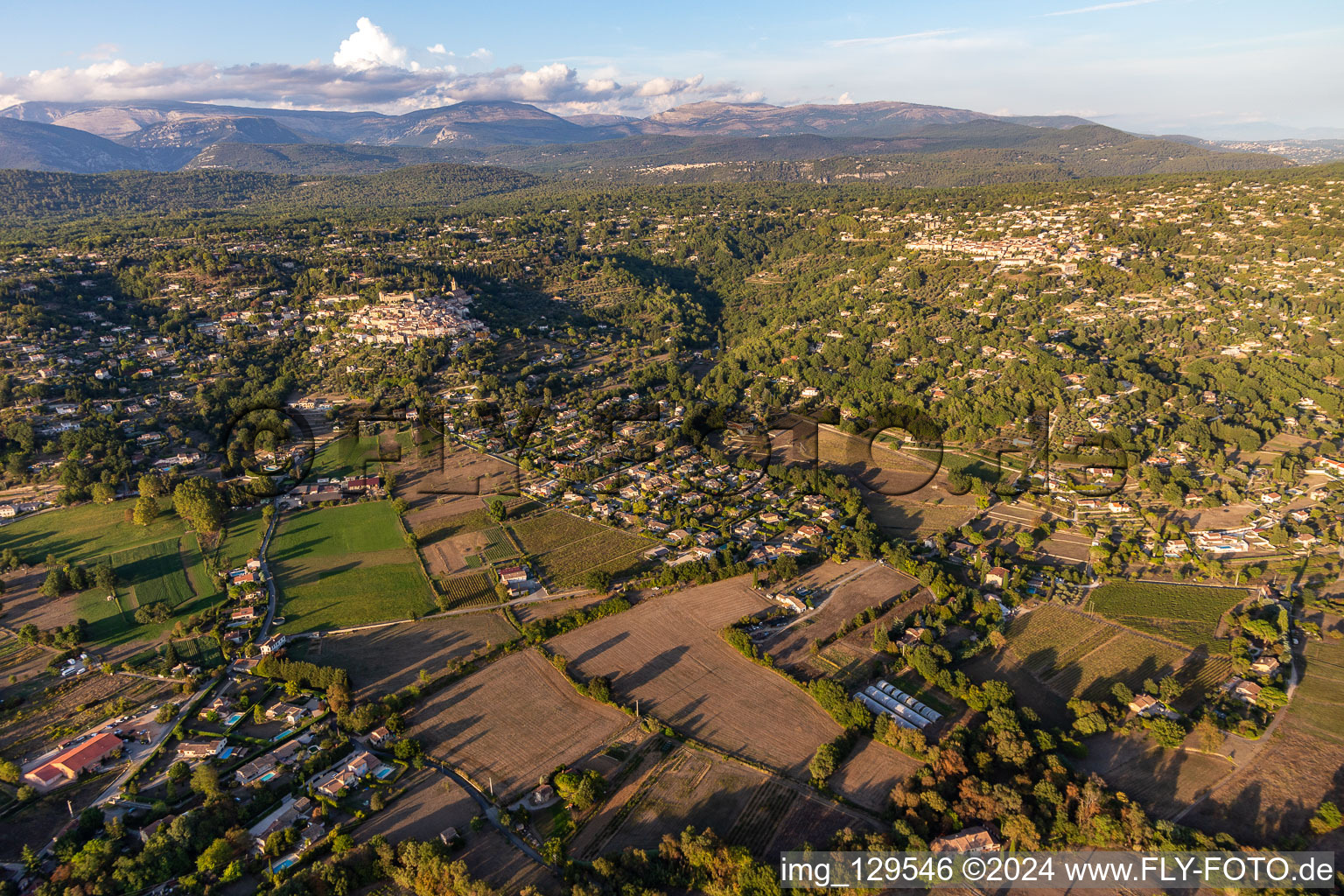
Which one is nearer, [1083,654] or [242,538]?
[1083,654]

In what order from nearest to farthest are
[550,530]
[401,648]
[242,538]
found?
[401,648] < [242,538] < [550,530]

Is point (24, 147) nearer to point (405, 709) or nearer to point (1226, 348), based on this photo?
point (405, 709)

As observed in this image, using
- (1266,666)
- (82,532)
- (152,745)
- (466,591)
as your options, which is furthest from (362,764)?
(1266,666)

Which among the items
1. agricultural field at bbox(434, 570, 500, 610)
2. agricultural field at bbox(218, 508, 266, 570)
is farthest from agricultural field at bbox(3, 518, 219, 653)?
agricultural field at bbox(434, 570, 500, 610)

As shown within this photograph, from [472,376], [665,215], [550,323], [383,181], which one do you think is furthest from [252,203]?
[472,376]

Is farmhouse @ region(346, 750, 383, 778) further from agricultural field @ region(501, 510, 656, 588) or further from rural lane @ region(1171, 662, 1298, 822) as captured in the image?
rural lane @ region(1171, 662, 1298, 822)

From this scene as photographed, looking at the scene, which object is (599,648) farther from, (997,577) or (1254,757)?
(1254,757)

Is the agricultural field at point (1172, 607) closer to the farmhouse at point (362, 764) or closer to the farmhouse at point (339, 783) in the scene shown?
the farmhouse at point (362, 764)
